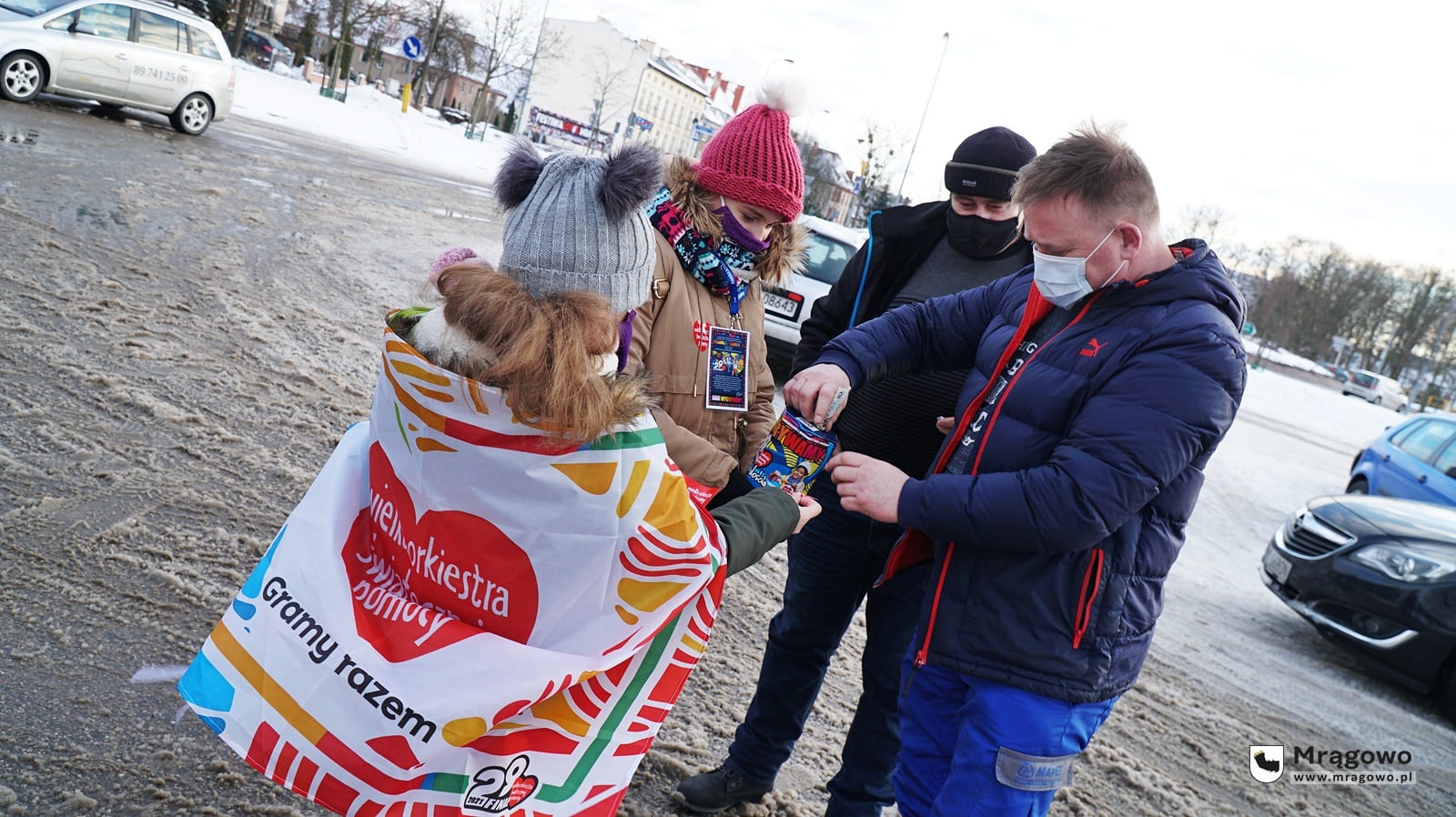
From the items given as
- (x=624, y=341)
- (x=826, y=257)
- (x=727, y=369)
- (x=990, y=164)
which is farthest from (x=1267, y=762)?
(x=826, y=257)

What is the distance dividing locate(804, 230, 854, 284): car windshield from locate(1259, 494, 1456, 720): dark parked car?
5.10m

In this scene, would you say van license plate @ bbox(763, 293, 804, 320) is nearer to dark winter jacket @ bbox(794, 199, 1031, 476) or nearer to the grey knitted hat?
dark winter jacket @ bbox(794, 199, 1031, 476)

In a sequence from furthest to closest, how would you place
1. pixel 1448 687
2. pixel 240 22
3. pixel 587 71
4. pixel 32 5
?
pixel 587 71 → pixel 240 22 → pixel 32 5 → pixel 1448 687

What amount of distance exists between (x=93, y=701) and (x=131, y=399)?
7.93 feet

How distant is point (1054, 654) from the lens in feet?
6.70

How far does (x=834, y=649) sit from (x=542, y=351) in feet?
5.83

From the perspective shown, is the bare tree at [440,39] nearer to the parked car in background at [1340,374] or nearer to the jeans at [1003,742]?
the jeans at [1003,742]

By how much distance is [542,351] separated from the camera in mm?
1591

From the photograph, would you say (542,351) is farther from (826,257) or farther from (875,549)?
(826,257)

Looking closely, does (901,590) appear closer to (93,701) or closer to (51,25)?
(93,701)

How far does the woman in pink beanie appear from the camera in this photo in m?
2.42

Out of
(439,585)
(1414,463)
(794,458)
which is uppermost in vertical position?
(1414,463)

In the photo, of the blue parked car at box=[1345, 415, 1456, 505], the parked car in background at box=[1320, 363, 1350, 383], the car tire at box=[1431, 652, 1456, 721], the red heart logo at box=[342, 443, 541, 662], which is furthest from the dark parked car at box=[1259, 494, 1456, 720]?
the parked car in background at box=[1320, 363, 1350, 383]

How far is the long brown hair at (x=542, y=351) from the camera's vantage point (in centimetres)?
158
